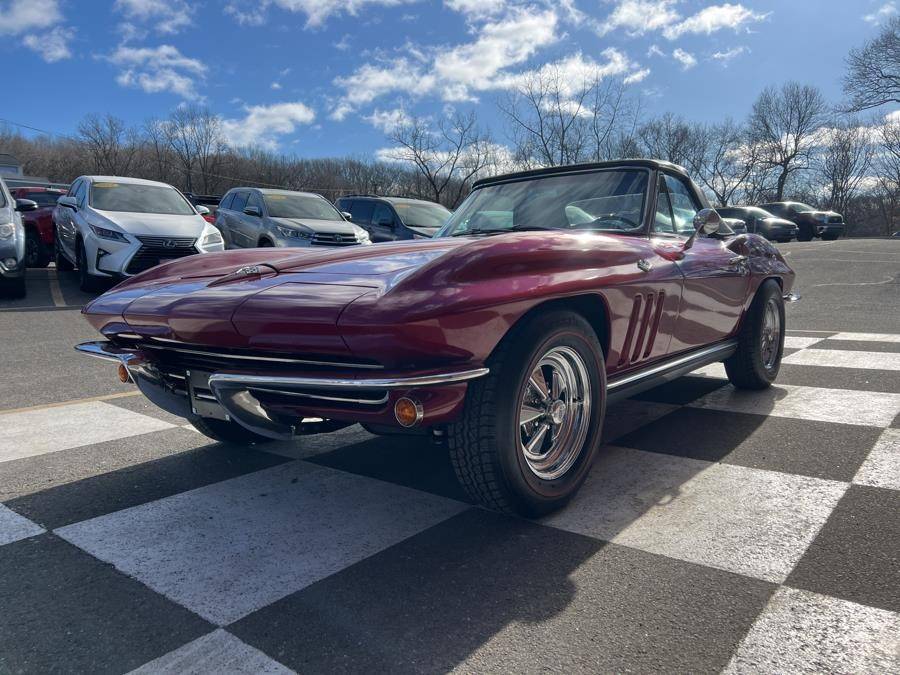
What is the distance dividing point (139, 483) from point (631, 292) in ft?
7.64

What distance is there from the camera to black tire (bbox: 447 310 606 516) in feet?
7.34

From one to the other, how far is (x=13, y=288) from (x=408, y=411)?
30.8ft

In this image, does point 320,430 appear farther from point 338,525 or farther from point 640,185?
point 640,185

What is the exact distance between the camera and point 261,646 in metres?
1.74

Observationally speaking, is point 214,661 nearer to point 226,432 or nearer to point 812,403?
point 226,432

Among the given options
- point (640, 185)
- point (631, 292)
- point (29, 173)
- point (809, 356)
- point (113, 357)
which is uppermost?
point (29, 173)

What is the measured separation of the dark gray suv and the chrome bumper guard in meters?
9.52

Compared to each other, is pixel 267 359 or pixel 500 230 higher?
pixel 500 230

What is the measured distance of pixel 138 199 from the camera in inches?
394

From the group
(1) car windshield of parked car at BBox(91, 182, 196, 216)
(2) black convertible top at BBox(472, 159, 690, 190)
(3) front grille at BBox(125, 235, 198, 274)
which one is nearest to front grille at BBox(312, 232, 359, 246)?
(1) car windshield of parked car at BBox(91, 182, 196, 216)

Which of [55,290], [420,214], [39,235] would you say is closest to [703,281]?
[420,214]

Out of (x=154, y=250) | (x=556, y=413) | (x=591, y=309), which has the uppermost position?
(x=154, y=250)

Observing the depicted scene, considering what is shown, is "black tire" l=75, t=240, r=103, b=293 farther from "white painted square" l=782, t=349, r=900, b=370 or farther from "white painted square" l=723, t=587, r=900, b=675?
"white painted square" l=723, t=587, r=900, b=675

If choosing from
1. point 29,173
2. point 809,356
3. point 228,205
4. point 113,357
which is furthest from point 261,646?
point 29,173
